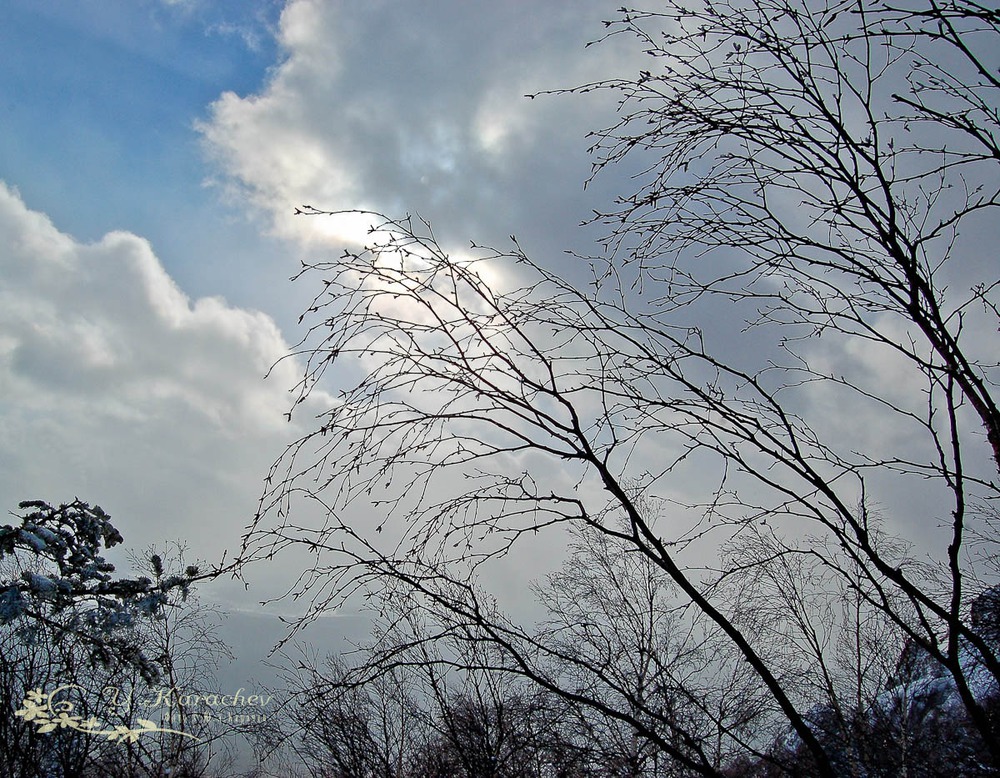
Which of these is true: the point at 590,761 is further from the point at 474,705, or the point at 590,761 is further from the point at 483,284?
the point at 474,705

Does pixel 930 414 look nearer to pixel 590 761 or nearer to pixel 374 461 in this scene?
pixel 590 761

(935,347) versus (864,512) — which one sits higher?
(935,347)

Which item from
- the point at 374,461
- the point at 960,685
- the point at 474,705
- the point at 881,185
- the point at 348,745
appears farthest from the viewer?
the point at 348,745

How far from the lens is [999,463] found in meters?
1.32

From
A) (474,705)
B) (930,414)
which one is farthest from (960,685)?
(474,705)

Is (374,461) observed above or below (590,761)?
above

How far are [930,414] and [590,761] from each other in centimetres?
104

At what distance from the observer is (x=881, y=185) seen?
1.39 m

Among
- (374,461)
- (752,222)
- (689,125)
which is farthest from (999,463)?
(374,461)

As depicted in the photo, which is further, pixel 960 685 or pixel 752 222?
pixel 752 222

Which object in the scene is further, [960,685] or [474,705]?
[474,705]

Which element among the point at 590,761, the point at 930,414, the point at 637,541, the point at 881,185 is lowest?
the point at 590,761

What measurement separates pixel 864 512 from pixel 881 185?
679 millimetres

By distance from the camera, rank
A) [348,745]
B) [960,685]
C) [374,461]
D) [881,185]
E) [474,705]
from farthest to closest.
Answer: [348,745]
[474,705]
[374,461]
[881,185]
[960,685]
